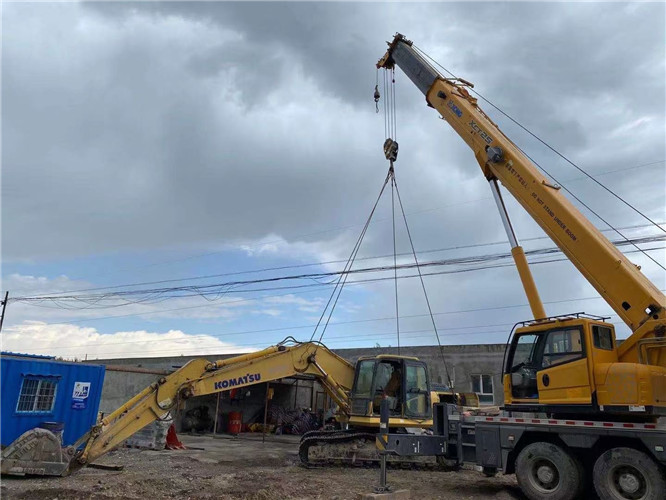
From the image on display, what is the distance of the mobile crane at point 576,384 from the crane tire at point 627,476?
0.01m

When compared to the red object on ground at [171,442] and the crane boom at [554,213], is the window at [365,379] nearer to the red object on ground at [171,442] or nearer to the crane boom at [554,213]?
the crane boom at [554,213]

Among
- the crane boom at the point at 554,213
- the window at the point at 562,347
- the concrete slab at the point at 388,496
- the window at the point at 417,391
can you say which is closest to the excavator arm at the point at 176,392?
the window at the point at 417,391

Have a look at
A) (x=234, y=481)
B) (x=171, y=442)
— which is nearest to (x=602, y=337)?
(x=234, y=481)

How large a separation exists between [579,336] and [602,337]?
51 centimetres

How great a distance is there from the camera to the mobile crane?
7879 millimetres

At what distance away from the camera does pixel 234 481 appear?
32.0 ft

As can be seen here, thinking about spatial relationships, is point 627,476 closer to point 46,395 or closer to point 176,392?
point 176,392

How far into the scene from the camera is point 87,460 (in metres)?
9.33

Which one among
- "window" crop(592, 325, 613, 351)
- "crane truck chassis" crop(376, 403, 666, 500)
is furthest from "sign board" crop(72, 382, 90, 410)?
"window" crop(592, 325, 613, 351)

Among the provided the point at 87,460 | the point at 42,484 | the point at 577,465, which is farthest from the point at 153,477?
the point at 577,465

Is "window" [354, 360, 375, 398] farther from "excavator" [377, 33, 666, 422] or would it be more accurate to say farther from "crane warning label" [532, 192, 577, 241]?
"crane warning label" [532, 192, 577, 241]

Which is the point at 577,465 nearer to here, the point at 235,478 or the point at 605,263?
the point at 605,263

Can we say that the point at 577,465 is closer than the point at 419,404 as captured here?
Yes

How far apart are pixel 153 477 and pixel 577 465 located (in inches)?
306
